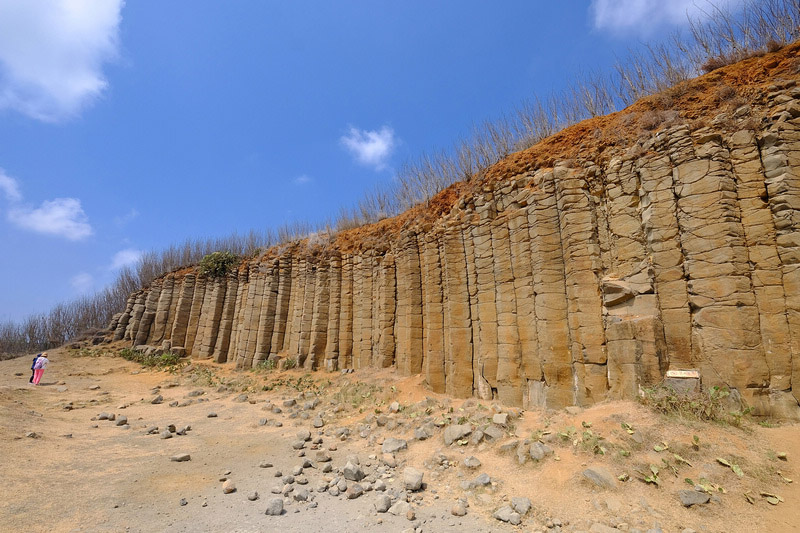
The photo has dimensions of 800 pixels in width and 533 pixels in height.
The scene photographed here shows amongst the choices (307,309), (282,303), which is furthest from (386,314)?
(282,303)

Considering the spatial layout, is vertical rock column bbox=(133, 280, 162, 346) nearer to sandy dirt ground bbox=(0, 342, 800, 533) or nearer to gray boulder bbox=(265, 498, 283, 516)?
sandy dirt ground bbox=(0, 342, 800, 533)

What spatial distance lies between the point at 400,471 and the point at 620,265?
630 cm

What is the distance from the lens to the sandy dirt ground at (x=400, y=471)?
5.02m

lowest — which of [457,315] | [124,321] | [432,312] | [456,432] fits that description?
[456,432]

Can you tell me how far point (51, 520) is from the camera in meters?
5.32

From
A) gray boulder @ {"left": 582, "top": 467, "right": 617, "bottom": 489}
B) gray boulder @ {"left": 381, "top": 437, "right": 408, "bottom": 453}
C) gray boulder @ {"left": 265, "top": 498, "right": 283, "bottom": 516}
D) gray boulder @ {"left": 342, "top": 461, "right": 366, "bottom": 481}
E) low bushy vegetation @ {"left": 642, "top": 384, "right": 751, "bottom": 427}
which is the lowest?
gray boulder @ {"left": 265, "top": 498, "right": 283, "bottom": 516}

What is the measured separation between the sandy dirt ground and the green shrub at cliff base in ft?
39.2

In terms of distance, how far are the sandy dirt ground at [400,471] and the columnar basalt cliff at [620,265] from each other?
914 millimetres

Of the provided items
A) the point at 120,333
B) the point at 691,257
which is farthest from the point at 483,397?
the point at 120,333

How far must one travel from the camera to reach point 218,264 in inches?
891

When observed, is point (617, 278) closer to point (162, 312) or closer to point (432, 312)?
point (432, 312)

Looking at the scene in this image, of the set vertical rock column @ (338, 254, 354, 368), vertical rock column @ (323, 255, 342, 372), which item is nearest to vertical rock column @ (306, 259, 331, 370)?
vertical rock column @ (323, 255, 342, 372)

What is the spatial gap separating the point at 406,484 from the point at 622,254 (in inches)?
256

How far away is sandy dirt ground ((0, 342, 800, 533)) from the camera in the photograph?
502cm
